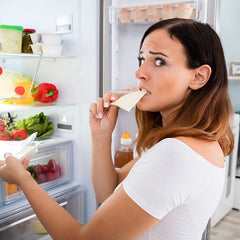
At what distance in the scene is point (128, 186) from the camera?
73 cm

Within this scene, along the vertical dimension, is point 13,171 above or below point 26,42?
below

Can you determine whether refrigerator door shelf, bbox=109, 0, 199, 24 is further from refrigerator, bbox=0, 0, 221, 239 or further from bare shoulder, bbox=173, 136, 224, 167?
bare shoulder, bbox=173, 136, 224, 167

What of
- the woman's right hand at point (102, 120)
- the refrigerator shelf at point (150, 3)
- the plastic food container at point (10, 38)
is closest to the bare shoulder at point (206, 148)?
the woman's right hand at point (102, 120)

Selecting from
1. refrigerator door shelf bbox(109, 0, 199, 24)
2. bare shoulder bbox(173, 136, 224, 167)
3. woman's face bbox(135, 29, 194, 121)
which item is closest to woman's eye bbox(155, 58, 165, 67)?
woman's face bbox(135, 29, 194, 121)

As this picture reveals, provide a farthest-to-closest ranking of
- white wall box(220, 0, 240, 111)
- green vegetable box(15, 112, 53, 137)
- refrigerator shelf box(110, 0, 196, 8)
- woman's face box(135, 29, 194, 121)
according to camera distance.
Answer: white wall box(220, 0, 240, 111), green vegetable box(15, 112, 53, 137), refrigerator shelf box(110, 0, 196, 8), woman's face box(135, 29, 194, 121)

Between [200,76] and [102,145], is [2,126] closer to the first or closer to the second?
[102,145]

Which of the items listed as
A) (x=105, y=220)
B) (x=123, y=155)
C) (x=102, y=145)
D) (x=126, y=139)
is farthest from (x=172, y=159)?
(x=123, y=155)

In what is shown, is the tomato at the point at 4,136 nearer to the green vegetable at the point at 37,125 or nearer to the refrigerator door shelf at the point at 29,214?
the green vegetable at the point at 37,125

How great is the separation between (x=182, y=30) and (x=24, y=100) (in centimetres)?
112

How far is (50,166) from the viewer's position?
1.79 meters

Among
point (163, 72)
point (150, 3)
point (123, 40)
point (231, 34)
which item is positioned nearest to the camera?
point (163, 72)

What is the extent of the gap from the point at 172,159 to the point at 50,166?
1208 millimetres

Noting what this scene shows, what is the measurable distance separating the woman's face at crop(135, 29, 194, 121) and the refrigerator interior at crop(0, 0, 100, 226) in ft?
2.91

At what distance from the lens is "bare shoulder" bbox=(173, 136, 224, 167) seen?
0.75 metres
